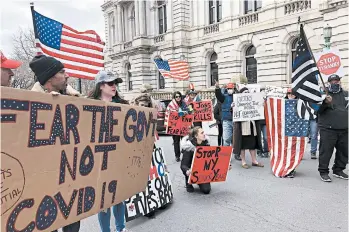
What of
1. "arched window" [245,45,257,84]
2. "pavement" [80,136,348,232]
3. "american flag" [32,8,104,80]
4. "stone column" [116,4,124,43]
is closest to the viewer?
"pavement" [80,136,348,232]

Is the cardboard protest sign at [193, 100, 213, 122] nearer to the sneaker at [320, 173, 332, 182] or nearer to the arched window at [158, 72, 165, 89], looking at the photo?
the sneaker at [320, 173, 332, 182]

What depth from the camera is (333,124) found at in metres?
5.32

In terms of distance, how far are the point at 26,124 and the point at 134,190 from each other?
1.32 m

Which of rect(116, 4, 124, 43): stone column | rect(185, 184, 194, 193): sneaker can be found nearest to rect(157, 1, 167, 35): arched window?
rect(116, 4, 124, 43): stone column

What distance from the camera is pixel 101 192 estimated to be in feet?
8.25

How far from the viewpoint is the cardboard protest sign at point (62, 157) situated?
1.84 m

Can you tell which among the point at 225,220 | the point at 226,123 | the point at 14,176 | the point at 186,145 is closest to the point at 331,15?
the point at 226,123

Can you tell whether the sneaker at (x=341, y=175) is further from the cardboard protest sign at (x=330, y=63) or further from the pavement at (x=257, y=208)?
the cardboard protest sign at (x=330, y=63)

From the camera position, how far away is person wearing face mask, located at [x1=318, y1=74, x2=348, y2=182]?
530 centimetres

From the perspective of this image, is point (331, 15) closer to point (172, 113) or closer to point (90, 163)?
point (172, 113)

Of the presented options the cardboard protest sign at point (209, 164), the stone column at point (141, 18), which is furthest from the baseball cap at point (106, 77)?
the stone column at point (141, 18)

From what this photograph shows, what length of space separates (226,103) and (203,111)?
2.09 meters

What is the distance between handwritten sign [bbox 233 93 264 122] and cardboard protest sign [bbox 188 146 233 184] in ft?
6.62

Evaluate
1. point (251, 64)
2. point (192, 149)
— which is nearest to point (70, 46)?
point (192, 149)
